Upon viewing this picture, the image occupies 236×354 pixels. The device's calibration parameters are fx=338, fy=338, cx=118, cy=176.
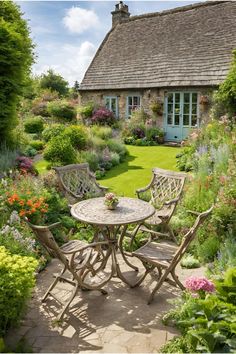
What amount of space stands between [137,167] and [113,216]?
7.24m

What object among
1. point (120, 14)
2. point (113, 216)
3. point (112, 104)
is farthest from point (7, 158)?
point (120, 14)

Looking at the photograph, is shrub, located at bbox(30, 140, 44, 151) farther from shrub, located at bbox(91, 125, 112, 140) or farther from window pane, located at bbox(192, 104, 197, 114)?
window pane, located at bbox(192, 104, 197, 114)

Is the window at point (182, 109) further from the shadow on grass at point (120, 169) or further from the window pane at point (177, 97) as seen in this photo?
the shadow on grass at point (120, 169)

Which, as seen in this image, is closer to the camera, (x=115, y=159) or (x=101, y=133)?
(x=115, y=159)

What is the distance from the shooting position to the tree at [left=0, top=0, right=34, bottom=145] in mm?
8672

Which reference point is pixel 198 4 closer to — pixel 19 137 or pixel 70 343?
pixel 19 137

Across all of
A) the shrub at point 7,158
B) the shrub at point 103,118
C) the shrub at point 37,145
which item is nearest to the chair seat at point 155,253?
the shrub at point 7,158

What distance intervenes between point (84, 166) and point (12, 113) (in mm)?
3579

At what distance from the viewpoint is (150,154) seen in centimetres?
1400

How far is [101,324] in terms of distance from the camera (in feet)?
13.3

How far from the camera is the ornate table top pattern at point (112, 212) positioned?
178 inches

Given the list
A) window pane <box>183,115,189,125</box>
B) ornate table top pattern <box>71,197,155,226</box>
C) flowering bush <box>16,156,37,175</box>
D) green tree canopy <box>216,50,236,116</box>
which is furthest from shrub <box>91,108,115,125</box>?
ornate table top pattern <box>71,197,155,226</box>

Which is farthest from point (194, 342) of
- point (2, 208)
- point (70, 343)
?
point (2, 208)

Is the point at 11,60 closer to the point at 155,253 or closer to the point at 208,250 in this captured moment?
the point at 155,253
